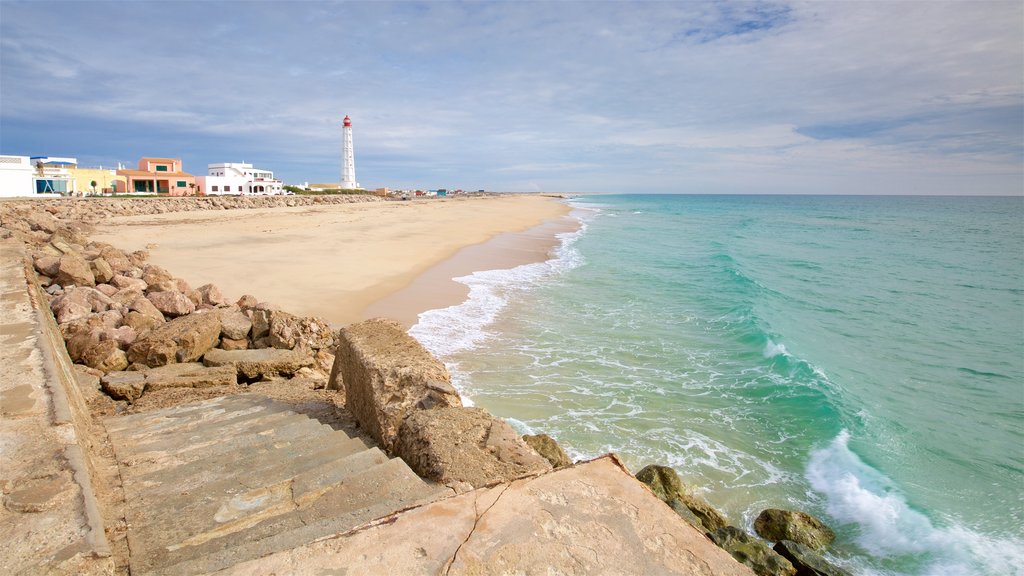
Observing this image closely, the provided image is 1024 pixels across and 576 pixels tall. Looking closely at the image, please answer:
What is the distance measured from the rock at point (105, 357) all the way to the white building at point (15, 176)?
39.5 meters

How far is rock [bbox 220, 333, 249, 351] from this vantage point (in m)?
6.72

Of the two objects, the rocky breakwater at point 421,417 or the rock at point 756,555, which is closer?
the rocky breakwater at point 421,417

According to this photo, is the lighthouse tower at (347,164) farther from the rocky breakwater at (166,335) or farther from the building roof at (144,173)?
the rocky breakwater at (166,335)

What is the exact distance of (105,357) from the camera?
19.0 ft

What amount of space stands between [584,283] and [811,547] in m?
11.2

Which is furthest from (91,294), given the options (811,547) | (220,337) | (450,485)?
(811,547)

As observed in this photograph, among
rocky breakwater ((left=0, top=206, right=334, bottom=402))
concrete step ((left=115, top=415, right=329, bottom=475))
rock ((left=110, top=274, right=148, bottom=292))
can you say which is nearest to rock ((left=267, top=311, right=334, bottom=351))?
rocky breakwater ((left=0, top=206, right=334, bottom=402))

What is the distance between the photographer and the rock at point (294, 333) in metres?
6.98

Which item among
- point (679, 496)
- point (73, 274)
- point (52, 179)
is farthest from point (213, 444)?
point (52, 179)

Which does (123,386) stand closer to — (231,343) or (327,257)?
(231,343)

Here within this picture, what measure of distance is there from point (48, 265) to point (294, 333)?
17.9 ft

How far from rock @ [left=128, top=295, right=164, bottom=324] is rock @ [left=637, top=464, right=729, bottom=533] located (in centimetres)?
648

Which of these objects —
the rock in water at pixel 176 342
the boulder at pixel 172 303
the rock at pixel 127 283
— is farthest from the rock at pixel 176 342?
the rock at pixel 127 283

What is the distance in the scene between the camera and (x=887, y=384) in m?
8.71
